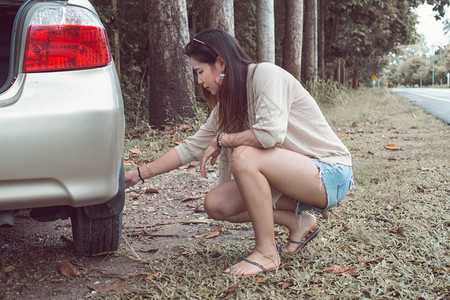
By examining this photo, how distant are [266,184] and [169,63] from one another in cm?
499

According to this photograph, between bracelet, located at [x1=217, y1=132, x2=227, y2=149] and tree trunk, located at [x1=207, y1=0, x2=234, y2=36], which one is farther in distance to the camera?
tree trunk, located at [x1=207, y1=0, x2=234, y2=36]

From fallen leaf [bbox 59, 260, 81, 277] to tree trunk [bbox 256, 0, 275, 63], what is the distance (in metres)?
6.54

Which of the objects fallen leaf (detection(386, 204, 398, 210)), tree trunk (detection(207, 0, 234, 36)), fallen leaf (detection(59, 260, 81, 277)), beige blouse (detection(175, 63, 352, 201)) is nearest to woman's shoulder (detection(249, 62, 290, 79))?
beige blouse (detection(175, 63, 352, 201))

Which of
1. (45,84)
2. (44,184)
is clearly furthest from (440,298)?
(45,84)

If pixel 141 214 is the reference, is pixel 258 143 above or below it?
above

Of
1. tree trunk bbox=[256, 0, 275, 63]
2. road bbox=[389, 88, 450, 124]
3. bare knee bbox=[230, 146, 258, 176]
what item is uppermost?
tree trunk bbox=[256, 0, 275, 63]

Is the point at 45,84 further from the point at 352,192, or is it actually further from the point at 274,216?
the point at 352,192

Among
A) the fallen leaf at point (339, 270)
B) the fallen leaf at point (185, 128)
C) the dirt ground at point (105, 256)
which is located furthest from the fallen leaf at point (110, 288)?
the fallen leaf at point (185, 128)

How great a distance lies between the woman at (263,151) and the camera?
A: 2.42 metres

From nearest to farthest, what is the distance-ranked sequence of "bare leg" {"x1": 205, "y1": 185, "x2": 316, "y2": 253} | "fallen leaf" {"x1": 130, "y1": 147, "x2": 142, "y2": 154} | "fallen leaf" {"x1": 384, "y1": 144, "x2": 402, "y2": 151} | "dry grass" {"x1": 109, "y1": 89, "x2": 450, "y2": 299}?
"dry grass" {"x1": 109, "y1": 89, "x2": 450, "y2": 299} < "bare leg" {"x1": 205, "y1": 185, "x2": 316, "y2": 253} < "fallen leaf" {"x1": 130, "y1": 147, "x2": 142, "y2": 154} < "fallen leaf" {"x1": 384, "y1": 144, "x2": 402, "y2": 151}

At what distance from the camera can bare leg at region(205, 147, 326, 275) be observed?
242 centimetres

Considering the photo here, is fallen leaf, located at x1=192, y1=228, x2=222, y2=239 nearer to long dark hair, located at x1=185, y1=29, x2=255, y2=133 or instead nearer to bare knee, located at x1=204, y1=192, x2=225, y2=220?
bare knee, located at x1=204, y1=192, x2=225, y2=220

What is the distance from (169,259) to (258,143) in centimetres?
82

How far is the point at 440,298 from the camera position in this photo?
6.97ft
